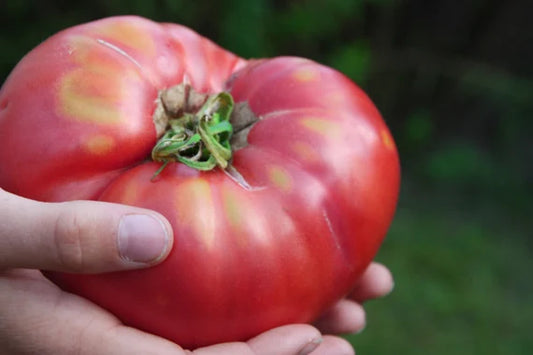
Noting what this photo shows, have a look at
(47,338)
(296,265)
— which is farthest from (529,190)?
(47,338)

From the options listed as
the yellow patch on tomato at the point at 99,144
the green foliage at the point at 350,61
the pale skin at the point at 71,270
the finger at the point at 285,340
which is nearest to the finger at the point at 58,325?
the pale skin at the point at 71,270

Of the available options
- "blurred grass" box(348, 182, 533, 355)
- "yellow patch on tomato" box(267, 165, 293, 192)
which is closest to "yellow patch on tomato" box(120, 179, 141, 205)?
"yellow patch on tomato" box(267, 165, 293, 192)

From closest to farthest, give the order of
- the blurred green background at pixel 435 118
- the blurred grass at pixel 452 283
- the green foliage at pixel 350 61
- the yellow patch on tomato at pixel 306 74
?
the yellow patch on tomato at pixel 306 74, the blurred green background at pixel 435 118, the blurred grass at pixel 452 283, the green foliage at pixel 350 61

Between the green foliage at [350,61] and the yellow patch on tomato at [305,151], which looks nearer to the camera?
the yellow patch on tomato at [305,151]

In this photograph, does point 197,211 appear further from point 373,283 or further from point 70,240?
point 373,283

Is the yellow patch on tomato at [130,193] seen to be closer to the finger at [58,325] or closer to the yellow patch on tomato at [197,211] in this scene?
the yellow patch on tomato at [197,211]

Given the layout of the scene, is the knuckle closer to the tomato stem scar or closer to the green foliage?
the tomato stem scar
